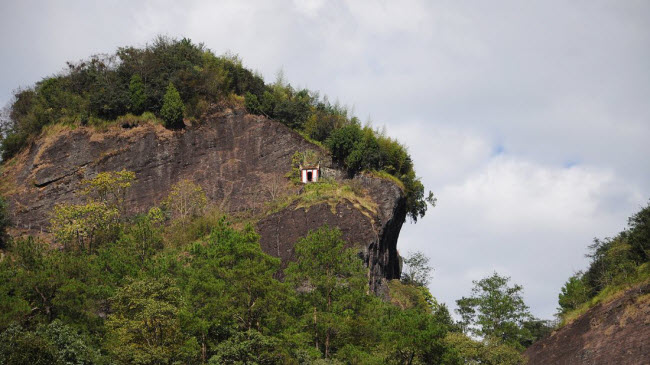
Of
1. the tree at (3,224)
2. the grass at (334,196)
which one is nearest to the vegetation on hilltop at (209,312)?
the grass at (334,196)

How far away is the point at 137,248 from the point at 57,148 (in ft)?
85.6

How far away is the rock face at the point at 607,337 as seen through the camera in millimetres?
34344

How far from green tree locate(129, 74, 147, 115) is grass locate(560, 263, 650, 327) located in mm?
38150

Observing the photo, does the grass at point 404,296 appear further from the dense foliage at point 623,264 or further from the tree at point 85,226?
the tree at point 85,226

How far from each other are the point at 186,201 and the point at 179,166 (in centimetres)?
511

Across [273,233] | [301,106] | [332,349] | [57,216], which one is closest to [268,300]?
[332,349]

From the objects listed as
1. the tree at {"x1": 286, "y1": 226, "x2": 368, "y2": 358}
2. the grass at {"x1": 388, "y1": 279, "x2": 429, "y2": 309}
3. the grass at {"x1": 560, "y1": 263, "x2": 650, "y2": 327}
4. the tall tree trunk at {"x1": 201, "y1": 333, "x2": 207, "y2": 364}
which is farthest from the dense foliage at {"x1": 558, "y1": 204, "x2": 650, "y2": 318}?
the tall tree trunk at {"x1": 201, "y1": 333, "x2": 207, "y2": 364}

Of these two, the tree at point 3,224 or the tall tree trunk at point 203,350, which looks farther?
the tree at point 3,224

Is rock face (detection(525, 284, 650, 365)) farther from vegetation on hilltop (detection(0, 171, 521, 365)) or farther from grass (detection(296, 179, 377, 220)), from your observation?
grass (detection(296, 179, 377, 220))

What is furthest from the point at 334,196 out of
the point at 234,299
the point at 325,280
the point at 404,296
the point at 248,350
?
the point at 248,350

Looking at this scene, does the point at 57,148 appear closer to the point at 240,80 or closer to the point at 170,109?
the point at 170,109

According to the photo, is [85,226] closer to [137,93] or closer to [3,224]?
[3,224]

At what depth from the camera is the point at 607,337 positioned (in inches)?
1453

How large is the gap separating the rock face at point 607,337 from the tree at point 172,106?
113ft
